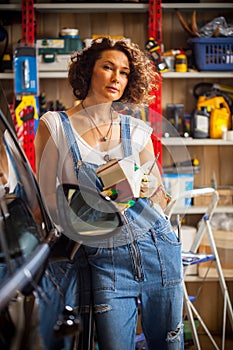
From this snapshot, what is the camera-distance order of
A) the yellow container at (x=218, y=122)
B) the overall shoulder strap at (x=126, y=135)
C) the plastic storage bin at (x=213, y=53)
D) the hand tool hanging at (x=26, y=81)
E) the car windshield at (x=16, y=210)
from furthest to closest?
the yellow container at (x=218, y=122) < the plastic storage bin at (x=213, y=53) < the hand tool hanging at (x=26, y=81) < the overall shoulder strap at (x=126, y=135) < the car windshield at (x=16, y=210)

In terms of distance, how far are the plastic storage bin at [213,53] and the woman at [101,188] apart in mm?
2001

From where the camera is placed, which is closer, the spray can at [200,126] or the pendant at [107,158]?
the pendant at [107,158]

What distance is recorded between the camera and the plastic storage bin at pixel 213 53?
397 cm

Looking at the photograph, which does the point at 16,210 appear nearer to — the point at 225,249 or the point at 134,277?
the point at 134,277

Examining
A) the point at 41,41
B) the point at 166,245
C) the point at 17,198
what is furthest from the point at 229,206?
the point at 17,198

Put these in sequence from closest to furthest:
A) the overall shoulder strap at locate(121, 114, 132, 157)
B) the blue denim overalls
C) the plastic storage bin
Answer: the blue denim overalls < the overall shoulder strap at locate(121, 114, 132, 157) < the plastic storage bin

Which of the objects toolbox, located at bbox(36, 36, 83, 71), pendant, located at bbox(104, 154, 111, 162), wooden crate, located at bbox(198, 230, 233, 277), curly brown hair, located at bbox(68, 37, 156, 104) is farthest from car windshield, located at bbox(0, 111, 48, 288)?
wooden crate, located at bbox(198, 230, 233, 277)

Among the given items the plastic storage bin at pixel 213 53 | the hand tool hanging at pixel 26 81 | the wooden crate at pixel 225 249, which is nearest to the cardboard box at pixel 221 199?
the wooden crate at pixel 225 249

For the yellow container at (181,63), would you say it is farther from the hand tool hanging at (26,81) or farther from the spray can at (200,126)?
the hand tool hanging at (26,81)

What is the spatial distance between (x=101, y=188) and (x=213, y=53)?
2.36 m

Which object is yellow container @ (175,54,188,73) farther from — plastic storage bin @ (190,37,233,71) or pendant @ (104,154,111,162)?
pendant @ (104,154,111,162)

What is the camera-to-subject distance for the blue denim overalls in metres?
1.80

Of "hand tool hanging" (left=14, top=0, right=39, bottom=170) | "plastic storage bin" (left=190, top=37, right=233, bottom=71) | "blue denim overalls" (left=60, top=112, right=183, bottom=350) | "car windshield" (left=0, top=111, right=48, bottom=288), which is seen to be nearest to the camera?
"car windshield" (left=0, top=111, right=48, bottom=288)

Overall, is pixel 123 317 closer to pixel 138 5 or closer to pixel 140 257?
pixel 140 257
